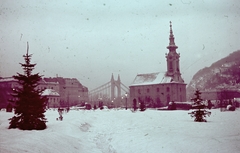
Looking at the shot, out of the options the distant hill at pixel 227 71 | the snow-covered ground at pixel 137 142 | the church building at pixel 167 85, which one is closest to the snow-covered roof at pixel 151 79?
the church building at pixel 167 85

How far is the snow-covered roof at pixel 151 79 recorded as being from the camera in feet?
253

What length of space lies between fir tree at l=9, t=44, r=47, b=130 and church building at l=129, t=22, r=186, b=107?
59.0m

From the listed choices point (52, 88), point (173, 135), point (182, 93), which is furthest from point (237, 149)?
point (182, 93)

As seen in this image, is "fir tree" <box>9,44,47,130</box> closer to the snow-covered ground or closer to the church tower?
the snow-covered ground

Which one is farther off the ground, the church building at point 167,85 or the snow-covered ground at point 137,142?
the church building at point 167,85

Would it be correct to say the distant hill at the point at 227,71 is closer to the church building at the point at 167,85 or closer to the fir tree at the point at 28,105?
the fir tree at the point at 28,105

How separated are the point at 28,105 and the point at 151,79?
2715 inches

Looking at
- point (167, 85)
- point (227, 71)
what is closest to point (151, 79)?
point (167, 85)

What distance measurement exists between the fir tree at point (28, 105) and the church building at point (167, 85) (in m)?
59.0

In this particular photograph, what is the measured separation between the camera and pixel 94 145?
11.1 m

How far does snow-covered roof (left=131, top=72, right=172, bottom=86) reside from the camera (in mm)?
77250

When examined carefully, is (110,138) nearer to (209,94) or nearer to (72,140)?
(72,140)

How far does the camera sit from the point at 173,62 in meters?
75.7

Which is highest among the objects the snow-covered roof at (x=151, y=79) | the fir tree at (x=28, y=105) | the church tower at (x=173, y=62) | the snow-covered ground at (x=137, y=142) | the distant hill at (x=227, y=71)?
the church tower at (x=173, y=62)
